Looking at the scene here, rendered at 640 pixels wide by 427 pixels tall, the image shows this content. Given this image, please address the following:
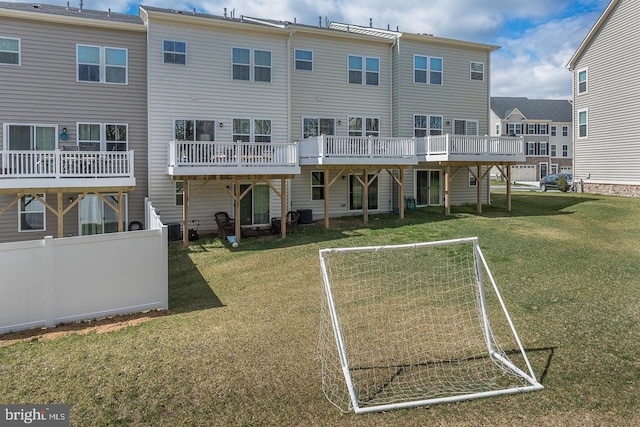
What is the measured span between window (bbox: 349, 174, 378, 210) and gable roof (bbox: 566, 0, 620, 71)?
50.1ft

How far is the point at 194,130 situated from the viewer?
640 inches

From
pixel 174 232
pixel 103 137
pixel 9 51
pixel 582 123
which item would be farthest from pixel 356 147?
pixel 582 123

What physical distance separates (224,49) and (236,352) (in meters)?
13.8

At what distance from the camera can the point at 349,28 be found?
22500mm

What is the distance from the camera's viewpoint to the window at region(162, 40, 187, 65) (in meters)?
15.7

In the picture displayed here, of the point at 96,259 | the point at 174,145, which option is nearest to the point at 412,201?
the point at 174,145

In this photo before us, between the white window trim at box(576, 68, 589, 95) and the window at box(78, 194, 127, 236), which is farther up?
the white window trim at box(576, 68, 589, 95)

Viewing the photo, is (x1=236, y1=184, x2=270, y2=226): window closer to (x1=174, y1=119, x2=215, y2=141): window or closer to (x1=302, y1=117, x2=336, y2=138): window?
(x1=174, y1=119, x2=215, y2=141): window

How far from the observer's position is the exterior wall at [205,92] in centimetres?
1563

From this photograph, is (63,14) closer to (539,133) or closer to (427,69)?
(427,69)

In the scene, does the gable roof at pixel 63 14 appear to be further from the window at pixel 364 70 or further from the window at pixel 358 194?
the window at pixel 358 194

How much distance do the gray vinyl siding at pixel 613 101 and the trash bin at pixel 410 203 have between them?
11.4m

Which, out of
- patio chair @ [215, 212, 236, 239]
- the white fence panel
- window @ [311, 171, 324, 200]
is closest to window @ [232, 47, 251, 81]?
window @ [311, 171, 324, 200]

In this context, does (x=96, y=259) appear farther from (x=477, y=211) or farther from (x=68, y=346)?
(x=477, y=211)
